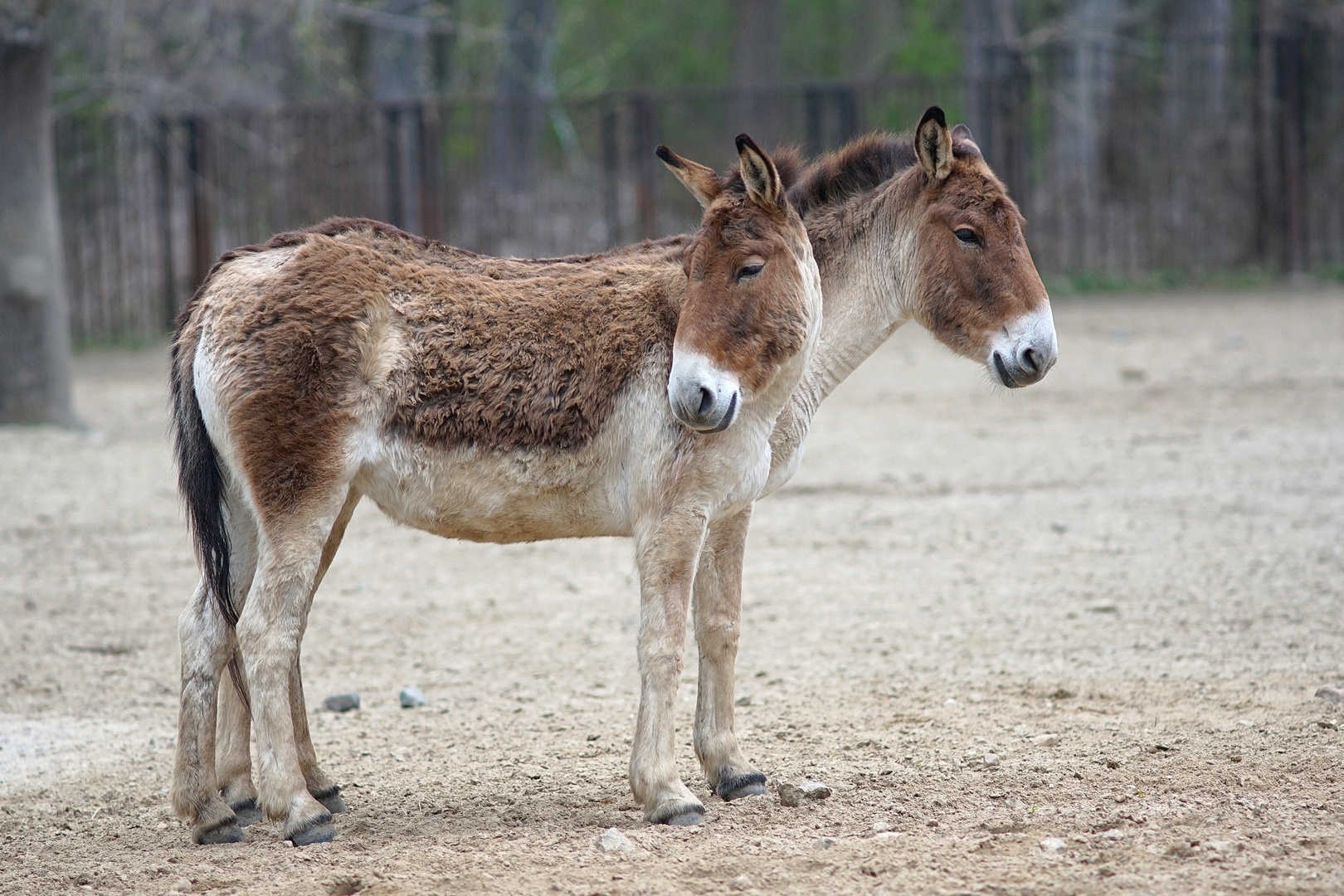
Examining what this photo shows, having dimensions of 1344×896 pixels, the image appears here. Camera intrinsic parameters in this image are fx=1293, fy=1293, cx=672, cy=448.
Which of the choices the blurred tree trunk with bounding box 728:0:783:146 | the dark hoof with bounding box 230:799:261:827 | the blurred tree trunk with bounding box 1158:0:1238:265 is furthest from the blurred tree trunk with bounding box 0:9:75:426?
the blurred tree trunk with bounding box 728:0:783:146

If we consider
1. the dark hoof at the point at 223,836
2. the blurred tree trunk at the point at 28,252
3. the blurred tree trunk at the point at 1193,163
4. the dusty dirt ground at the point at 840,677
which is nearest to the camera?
the dusty dirt ground at the point at 840,677

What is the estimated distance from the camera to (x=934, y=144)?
442 cm

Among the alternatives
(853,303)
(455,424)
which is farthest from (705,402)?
(853,303)

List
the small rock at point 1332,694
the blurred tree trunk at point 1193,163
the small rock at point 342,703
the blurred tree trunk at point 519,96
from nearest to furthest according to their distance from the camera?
the small rock at point 1332,694 < the small rock at point 342,703 < the blurred tree trunk at point 1193,163 < the blurred tree trunk at point 519,96

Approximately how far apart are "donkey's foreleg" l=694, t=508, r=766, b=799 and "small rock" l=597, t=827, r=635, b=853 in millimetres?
688

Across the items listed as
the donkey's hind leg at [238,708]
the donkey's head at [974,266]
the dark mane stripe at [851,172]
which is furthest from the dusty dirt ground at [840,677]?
the dark mane stripe at [851,172]

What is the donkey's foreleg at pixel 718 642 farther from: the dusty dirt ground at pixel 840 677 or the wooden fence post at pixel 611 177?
the wooden fence post at pixel 611 177

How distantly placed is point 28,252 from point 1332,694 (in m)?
11.1

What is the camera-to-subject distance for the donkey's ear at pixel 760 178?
402cm

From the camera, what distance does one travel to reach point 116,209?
57.9ft

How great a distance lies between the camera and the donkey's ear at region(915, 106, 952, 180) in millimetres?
4297

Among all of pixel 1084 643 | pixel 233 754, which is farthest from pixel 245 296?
pixel 1084 643

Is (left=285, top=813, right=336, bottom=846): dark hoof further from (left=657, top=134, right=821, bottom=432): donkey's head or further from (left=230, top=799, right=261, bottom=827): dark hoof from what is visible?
(left=657, top=134, right=821, bottom=432): donkey's head

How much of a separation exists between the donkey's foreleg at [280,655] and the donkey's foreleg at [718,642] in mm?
1294
